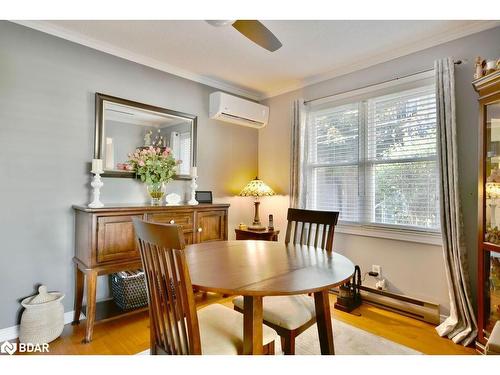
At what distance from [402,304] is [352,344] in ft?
2.76

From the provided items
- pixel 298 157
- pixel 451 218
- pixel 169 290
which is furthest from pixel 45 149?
pixel 451 218

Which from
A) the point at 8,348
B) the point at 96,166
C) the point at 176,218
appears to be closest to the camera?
the point at 8,348

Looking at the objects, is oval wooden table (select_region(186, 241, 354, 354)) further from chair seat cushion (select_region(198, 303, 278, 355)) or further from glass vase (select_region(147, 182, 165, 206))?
glass vase (select_region(147, 182, 165, 206))

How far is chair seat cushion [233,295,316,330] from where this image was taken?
1465 mm

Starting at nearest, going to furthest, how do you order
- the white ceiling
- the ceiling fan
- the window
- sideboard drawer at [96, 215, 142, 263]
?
the ceiling fan < sideboard drawer at [96, 215, 142, 263] < the white ceiling < the window

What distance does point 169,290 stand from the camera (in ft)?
3.79

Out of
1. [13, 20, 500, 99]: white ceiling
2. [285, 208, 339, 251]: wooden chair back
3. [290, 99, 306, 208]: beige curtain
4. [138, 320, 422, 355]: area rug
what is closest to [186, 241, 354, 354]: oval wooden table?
[285, 208, 339, 251]: wooden chair back

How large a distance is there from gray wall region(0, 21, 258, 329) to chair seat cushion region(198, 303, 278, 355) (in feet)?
5.18

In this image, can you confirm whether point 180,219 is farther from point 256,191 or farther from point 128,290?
point 256,191

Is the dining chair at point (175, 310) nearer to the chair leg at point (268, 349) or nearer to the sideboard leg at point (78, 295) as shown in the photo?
the chair leg at point (268, 349)

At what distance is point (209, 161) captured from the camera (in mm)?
3361
